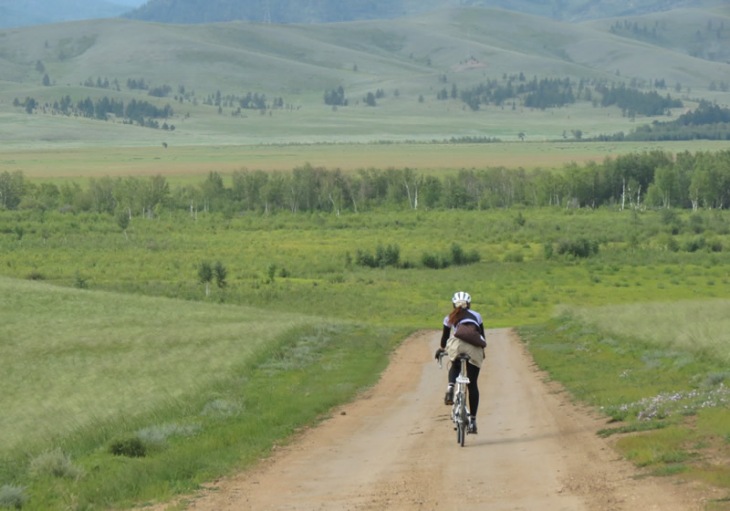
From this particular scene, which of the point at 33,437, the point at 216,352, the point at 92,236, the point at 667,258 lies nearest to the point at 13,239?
the point at 92,236

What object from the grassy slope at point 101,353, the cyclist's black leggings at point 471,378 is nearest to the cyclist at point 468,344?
the cyclist's black leggings at point 471,378

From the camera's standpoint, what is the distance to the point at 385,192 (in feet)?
549

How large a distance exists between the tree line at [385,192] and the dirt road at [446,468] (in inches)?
5118

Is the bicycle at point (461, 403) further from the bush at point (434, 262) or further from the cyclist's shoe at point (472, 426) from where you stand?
the bush at point (434, 262)

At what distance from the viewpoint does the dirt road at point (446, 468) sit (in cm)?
1345

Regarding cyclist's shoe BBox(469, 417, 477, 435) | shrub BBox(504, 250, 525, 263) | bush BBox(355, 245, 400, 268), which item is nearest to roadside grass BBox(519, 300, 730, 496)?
cyclist's shoe BBox(469, 417, 477, 435)

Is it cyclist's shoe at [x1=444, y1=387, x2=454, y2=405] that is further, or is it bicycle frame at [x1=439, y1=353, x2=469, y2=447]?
cyclist's shoe at [x1=444, y1=387, x2=454, y2=405]

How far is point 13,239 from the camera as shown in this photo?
11131 cm

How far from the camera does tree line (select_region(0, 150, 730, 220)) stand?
153m

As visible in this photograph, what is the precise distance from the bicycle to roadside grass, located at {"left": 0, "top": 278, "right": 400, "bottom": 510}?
2.76 meters

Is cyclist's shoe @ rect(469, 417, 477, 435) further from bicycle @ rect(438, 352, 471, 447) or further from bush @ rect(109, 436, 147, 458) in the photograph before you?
bush @ rect(109, 436, 147, 458)

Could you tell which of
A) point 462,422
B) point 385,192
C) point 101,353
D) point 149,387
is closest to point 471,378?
point 462,422

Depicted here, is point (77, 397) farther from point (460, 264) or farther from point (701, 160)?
point (701, 160)

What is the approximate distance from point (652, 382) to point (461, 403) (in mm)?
7535
